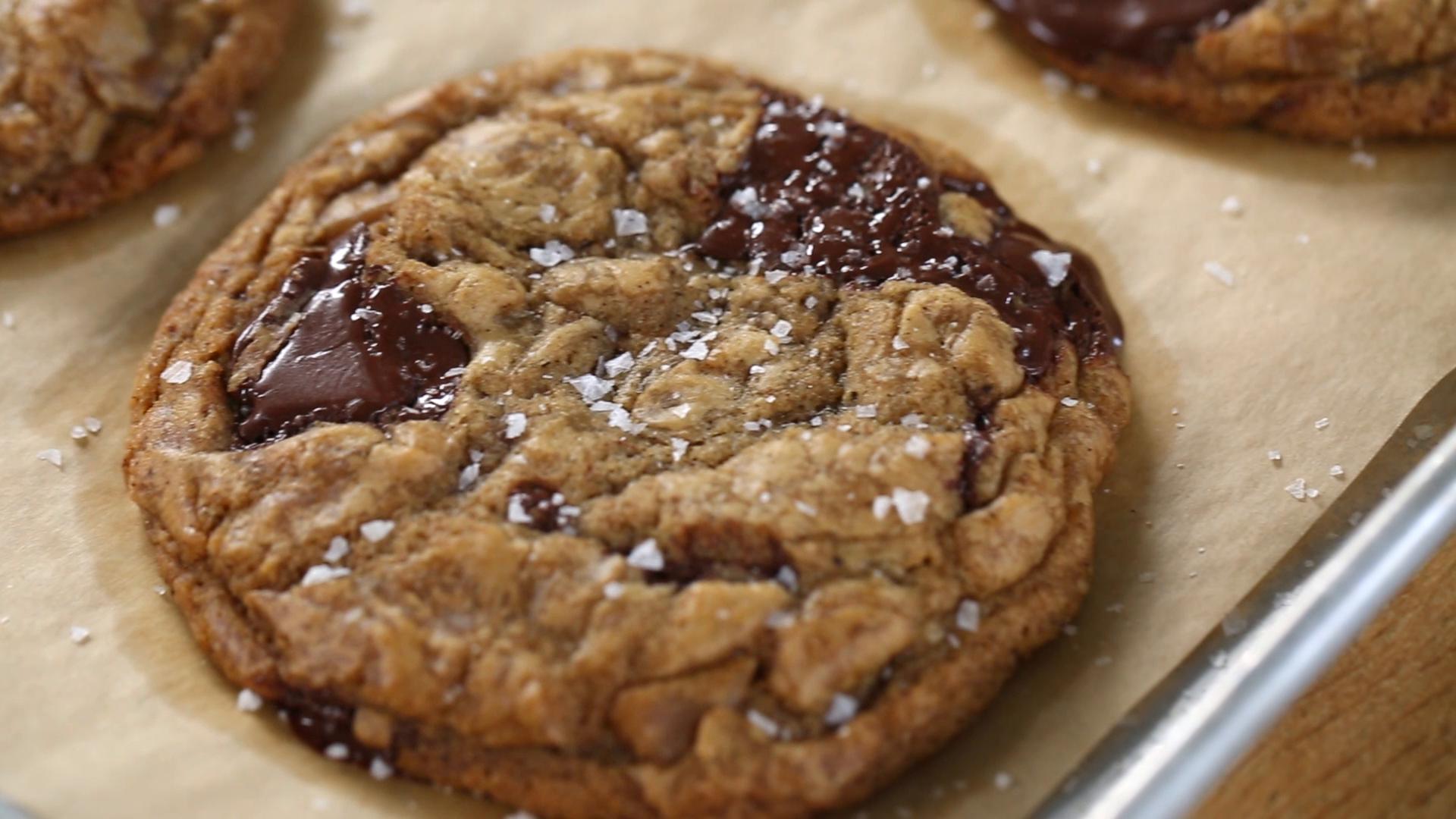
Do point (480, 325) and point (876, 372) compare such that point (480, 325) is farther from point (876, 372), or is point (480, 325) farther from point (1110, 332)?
point (1110, 332)

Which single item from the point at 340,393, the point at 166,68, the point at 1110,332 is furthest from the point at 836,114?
the point at 166,68

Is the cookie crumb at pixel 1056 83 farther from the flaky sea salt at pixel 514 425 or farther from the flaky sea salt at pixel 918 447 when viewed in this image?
the flaky sea salt at pixel 514 425

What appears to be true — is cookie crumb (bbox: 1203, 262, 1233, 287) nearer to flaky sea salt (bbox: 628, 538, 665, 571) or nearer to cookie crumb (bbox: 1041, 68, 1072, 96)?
cookie crumb (bbox: 1041, 68, 1072, 96)

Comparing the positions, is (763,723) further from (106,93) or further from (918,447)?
(106,93)

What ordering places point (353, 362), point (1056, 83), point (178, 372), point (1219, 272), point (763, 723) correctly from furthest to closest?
1. point (1056, 83)
2. point (1219, 272)
3. point (178, 372)
4. point (353, 362)
5. point (763, 723)

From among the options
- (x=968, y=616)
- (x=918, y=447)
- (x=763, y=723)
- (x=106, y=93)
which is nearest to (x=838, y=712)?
(x=763, y=723)

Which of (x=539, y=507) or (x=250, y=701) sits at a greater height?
(x=539, y=507)
